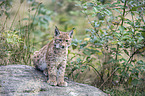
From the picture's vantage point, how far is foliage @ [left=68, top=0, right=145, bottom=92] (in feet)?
12.7

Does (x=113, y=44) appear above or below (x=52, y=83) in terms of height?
above

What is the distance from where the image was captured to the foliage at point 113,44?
388 centimetres

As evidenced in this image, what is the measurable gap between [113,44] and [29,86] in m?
2.18

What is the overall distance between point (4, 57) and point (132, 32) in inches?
118

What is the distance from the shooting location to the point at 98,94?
3371 mm

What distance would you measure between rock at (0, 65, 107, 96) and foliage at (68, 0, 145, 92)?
0.86 meters

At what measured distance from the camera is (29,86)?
308cm

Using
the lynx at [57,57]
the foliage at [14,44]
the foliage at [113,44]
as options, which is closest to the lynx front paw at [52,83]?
the lynx at [57,57]

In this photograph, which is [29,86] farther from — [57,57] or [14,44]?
[14,44]

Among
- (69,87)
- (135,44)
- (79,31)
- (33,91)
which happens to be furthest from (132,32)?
(79,31)

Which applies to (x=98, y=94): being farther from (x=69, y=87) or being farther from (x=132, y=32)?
(x=132, y=32)

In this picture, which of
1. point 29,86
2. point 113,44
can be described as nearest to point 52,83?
point 29,86

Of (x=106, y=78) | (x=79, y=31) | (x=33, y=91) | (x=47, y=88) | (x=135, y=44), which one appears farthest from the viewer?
(x=79, y=31)

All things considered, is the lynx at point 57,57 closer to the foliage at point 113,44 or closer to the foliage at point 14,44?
the foliage at point 113,44
